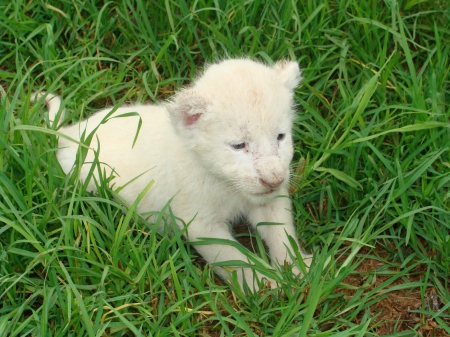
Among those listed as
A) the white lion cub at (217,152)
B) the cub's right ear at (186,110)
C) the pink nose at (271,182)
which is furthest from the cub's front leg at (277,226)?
the cub's right ear at (186,110)

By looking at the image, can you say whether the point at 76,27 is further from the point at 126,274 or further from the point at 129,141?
the point at 126,274

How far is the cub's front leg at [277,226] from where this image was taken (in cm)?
430

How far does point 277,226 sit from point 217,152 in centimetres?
81

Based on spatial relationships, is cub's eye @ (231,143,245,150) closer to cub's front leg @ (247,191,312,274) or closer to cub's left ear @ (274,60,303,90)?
cub's left ear @ (274,60,303,90)

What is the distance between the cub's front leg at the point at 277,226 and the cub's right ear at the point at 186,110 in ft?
2.71

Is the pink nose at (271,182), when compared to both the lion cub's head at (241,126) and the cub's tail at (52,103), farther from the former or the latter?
the cub's tail at (52,103)

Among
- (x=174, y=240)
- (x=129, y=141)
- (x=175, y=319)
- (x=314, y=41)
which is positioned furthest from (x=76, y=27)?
(x=175, y=319)

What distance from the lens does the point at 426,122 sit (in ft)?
14.2

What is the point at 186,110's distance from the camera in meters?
3.80

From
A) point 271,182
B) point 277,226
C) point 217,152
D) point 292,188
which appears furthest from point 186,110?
point 292,188

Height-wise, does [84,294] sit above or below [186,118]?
below

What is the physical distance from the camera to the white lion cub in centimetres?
371

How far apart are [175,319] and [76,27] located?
2.82m

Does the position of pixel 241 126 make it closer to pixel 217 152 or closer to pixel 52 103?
pixel 217 152
